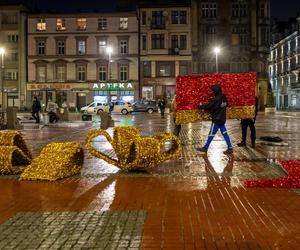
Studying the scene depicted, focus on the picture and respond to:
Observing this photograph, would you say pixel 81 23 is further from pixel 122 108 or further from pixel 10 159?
pixel 10 159

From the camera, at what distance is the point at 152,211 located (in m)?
6.06

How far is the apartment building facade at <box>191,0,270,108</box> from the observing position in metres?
66.1

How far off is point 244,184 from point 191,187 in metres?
0.87

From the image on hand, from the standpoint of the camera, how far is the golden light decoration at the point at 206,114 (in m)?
12.4

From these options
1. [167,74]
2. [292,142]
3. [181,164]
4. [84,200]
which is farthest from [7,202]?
[167,74]

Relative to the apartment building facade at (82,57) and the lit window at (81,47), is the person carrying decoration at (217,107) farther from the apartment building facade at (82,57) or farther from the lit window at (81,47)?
the lit window at (81,47)

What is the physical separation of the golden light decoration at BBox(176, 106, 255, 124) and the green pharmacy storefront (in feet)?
171

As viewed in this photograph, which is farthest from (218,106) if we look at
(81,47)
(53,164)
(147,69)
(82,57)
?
(81,47)

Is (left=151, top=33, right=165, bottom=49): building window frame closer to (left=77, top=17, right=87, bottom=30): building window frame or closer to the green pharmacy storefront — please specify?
the green pharmacy storefront

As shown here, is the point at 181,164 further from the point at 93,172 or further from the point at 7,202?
the point at 7,202

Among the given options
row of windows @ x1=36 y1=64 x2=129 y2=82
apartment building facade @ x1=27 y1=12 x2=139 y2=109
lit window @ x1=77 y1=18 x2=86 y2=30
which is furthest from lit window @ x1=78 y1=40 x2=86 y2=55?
lit window @ x1=77 y1=18 x2=86 y2=30

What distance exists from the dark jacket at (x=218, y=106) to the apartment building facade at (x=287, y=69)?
72.6 meters

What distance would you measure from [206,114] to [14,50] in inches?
2303

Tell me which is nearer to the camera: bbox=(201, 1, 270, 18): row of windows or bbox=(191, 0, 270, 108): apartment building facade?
bbox=(191, 0, 270, 108): apartment building facade
